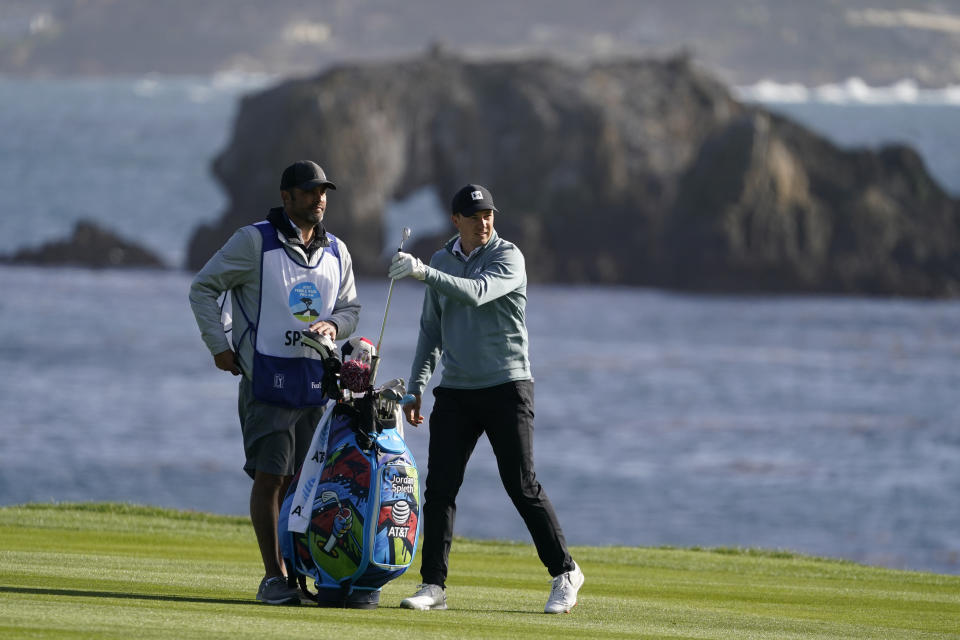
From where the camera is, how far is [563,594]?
8859mm

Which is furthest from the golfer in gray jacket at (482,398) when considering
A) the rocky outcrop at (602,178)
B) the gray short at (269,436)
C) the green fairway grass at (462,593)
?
the rocky outcrop at (602,178)

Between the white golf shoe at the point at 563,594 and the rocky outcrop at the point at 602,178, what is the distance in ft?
336

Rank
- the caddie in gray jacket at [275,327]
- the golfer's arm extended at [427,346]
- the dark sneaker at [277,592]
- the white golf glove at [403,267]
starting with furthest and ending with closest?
the golfer's arm extended at [427,346], the caddie in gray jacket at [275,327], the dark sneaker at [277,592], the white golf glove at [403,267]

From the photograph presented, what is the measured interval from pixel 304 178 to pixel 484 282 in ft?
3.49

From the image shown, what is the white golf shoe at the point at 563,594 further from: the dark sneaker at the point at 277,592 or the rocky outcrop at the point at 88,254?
the rocky outcrop at the point at 88,254

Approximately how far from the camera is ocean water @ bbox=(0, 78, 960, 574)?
44406 mm

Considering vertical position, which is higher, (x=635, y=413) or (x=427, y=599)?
(x=427, y=599)

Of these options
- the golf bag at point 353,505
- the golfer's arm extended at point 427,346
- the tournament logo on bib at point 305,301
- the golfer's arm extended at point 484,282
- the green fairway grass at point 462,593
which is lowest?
the green fairway grass at point 462,593

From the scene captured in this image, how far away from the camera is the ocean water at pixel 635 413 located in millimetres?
44406

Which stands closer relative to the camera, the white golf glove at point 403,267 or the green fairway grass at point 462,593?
the green fairway grass at point 462,593

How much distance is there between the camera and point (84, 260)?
423 ft

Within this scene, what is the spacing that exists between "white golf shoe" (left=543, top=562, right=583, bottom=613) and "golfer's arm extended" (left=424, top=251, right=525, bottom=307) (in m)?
1.49

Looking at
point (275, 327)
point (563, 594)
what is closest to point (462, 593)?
point (563, 594)

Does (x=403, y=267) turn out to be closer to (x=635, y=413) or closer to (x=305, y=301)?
(x=305, y=301)
